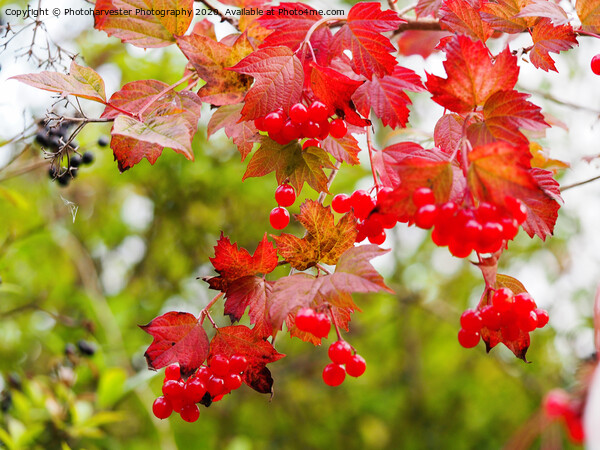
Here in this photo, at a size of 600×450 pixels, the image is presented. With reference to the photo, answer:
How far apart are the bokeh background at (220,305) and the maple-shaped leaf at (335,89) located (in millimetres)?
933

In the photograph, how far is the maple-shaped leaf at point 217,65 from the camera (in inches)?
27.5

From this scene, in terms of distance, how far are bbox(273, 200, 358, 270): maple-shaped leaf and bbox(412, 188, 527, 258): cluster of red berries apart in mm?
150

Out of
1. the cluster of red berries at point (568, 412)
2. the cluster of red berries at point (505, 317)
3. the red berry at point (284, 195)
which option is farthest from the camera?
the red berry at point (284, 195)

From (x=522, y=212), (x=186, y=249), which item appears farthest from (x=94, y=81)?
(x=186, y=249)

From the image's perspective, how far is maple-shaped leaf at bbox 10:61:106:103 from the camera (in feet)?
1.97

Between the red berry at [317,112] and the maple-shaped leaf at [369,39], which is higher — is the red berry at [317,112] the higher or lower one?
the lower one

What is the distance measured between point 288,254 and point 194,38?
33 centimetres

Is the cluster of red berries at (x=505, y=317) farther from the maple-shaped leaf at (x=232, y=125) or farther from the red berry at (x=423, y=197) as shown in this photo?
the maple-shaped leaf at (x=232, y=125)

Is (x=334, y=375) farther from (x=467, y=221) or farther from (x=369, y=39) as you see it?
(x=369, y=39)

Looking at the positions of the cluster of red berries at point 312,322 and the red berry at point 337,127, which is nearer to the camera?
the cluster of red berries at point 312,322

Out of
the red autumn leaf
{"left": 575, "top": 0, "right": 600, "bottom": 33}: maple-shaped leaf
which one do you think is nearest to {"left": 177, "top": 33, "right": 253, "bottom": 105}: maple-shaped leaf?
the red autumn leaf

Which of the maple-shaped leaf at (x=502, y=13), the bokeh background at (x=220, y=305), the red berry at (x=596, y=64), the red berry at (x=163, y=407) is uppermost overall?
the maple-shaped leaf at (x=502, y=13)

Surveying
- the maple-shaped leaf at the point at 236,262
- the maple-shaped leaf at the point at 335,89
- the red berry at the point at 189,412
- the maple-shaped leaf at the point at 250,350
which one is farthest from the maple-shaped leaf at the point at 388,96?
the red berry at the point at 189,412

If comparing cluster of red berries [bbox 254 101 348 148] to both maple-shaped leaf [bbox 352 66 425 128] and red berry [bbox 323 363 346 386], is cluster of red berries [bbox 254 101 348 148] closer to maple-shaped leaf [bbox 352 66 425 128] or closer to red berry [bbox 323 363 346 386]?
maple-shaped leaf [bbox 352 66 425 128]
